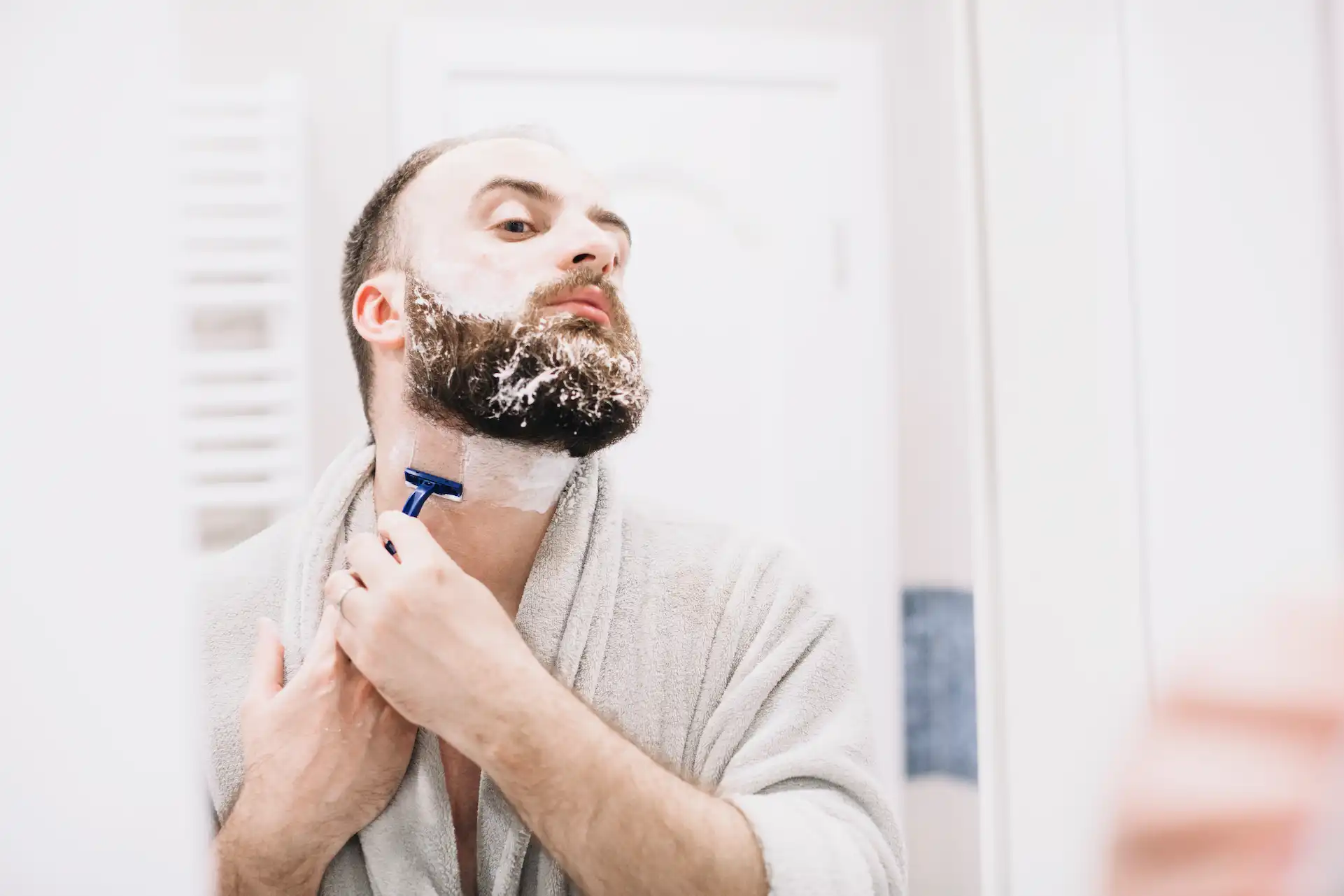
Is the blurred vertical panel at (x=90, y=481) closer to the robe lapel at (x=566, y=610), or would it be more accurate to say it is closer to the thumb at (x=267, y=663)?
the thumb at (x=267, y=663)

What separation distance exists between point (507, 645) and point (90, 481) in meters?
0.35

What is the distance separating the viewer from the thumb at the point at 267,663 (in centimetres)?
78

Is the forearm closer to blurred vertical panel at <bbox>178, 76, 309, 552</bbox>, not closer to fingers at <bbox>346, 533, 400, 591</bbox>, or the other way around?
fingers at <bbox>346, 533, 400, 591</bbox>

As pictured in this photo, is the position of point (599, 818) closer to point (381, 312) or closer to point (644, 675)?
point (644, 675)

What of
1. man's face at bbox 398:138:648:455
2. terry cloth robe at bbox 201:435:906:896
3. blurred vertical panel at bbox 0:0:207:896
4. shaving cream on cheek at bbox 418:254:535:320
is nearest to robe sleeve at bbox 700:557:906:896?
terry cloth robe at bbox 201:435:906:896

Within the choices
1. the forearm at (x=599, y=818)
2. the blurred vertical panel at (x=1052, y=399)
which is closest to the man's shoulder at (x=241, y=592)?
the forearm at (x=599, y=818)

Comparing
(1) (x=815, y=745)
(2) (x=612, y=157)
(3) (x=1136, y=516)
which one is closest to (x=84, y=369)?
(2) (x=612, y=157)

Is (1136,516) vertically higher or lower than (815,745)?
higher

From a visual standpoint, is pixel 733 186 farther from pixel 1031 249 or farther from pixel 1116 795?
pixel 1116 795

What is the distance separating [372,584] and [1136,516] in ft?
2.36

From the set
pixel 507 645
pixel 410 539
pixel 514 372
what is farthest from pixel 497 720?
pixel 514 372

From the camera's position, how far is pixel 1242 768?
0.84 meters

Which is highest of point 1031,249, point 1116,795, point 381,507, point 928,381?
point 1031,249

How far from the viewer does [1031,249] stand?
934 millimetres
